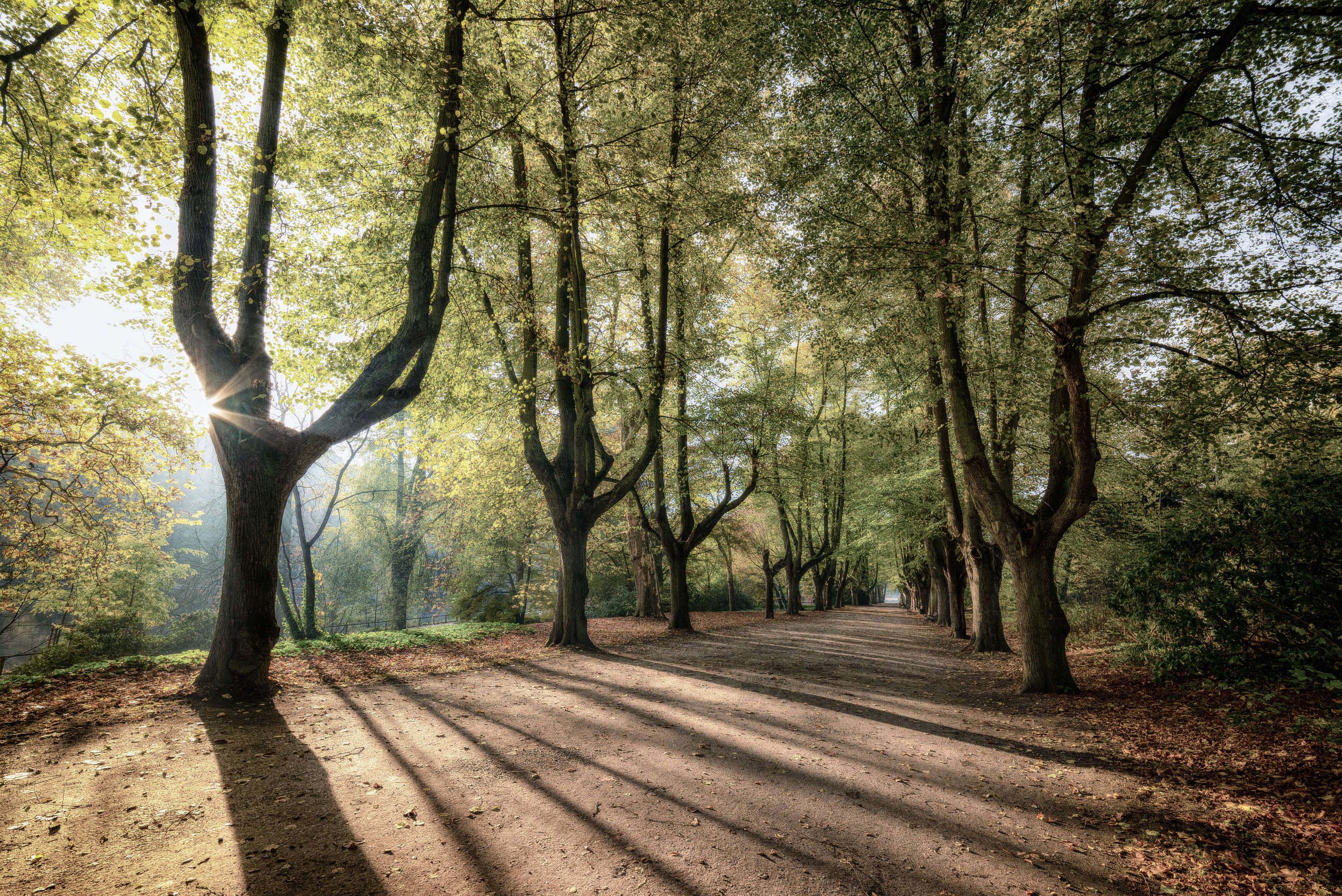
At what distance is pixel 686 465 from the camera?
16.0 meters

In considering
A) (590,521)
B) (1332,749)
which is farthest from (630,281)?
(1332,749)

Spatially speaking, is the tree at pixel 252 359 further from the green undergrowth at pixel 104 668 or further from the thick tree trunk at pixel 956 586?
the thick tree trunk at pixel 956 586

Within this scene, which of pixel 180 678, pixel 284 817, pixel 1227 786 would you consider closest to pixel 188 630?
pixel 180 678

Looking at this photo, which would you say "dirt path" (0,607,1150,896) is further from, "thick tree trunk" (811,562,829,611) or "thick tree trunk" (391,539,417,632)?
"thick tree trunk" (811,562,829,611)

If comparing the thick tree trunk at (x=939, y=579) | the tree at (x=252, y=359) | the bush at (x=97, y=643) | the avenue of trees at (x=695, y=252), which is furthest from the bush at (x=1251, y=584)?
the bush at (x=97, y=643)

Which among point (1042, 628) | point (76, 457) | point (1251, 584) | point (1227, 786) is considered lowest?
point (1227, 786)

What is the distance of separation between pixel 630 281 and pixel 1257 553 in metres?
13.4

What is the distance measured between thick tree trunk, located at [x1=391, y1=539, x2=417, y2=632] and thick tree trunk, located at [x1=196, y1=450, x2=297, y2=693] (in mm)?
19087

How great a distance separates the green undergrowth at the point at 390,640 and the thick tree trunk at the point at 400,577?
7.80 m

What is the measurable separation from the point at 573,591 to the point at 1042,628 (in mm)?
9009

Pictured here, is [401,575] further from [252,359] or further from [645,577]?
[252,359]

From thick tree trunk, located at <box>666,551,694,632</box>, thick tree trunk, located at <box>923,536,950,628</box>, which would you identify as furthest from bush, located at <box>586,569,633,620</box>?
thick tree trunk, located at <box>923,536,950,628</box>

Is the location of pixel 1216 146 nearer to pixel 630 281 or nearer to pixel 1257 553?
pixel 1257 553

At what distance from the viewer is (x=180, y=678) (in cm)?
720
